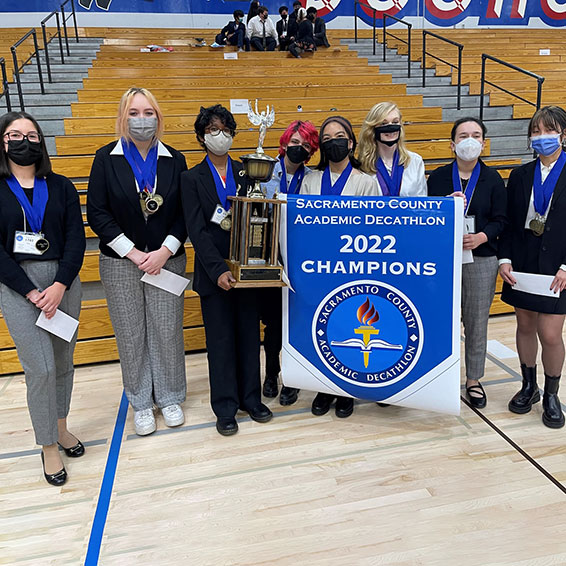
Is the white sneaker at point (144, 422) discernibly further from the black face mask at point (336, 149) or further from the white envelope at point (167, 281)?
the black face mask at point (336, 149)

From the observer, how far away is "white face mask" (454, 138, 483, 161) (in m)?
2.12

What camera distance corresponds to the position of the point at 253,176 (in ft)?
6.26

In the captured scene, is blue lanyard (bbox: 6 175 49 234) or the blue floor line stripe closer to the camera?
the blue floor line stripe

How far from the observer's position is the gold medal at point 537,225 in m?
2.09

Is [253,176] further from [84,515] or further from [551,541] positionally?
[551,541]

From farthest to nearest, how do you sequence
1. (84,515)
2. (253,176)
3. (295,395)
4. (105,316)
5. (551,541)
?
(105,316) → (295,395) → (253,176) → (84,515) → (551,541)

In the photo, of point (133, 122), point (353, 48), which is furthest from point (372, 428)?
point (353, 48)

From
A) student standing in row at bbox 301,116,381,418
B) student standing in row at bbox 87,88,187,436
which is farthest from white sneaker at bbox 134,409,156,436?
student standing in row at bbox 301,116,381,418

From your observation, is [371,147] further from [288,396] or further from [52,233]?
[52,233]

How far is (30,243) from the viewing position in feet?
5.90

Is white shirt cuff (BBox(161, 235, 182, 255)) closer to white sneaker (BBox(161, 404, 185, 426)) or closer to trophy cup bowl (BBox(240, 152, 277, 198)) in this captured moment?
trophy cup bowl (BBox(240, 152, 277, 198))

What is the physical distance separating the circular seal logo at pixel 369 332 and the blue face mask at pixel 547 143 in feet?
2.79

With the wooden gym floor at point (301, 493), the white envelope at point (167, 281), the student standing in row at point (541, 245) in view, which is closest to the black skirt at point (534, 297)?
the student standing in row at point (541, 245)

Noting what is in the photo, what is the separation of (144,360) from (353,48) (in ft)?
25.3
